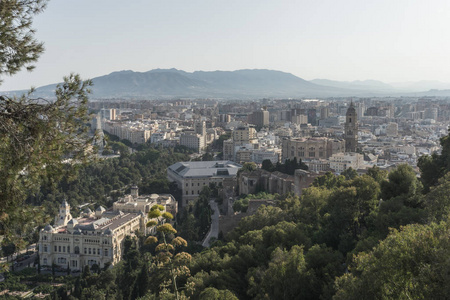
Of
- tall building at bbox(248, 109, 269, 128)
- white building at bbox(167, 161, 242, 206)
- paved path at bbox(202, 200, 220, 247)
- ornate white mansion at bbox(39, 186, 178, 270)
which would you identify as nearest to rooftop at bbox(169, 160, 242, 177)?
white building at bbox(167, 161, 242, 206)

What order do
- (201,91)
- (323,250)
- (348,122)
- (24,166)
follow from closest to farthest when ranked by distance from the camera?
(24,166) → (323,250) → (348,122) → (201,91)

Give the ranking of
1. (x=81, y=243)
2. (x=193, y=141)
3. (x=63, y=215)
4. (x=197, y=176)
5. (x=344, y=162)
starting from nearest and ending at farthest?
1. (x=81, y=243)
2. (x=63, y=215)
3. (x=197, y=176)
4. (x=344, y=162)
5. (x=193, y=141)

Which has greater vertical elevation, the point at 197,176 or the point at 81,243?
the point at 197,176

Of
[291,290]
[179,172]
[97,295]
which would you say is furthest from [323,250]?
[179,172]

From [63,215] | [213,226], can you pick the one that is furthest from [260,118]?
[63,215]

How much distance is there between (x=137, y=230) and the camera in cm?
1855

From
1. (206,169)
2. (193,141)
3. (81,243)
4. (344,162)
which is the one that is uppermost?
(344,162)

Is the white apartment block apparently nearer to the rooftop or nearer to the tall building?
the rooftop

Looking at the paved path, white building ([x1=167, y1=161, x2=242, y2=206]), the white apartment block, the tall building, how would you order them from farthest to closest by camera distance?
the tall building < the white apartment block < white building ([x1=167, y1=161, x2=242, y2=206]) < the paved path

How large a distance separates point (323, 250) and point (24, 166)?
5.44 metres

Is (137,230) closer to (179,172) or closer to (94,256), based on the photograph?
(94,256)

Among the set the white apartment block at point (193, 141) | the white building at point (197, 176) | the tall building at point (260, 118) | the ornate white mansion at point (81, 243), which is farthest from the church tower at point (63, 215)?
the tall building at point (260, 118)

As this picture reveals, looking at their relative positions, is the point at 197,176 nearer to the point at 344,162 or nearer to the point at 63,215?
the point at 344,162

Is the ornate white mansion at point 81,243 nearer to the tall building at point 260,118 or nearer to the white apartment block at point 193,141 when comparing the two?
the white apartment block at point 193,141
